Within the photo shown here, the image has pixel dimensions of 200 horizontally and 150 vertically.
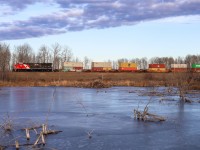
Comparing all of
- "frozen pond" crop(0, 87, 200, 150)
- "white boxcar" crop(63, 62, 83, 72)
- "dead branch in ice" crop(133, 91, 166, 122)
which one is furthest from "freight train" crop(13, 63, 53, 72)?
"dead branch in ice" crop(133, 91, 166, 122)

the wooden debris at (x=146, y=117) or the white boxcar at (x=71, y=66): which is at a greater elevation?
the white boxcar at (x=71, y=66)

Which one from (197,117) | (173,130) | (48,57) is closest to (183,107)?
(197,117)

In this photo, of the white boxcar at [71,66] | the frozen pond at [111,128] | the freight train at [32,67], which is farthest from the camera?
the white boxcar at [71,66]

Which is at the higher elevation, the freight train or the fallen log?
the freight train

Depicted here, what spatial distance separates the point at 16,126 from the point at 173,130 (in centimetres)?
648

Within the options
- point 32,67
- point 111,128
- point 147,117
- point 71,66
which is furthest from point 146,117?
point 71,66

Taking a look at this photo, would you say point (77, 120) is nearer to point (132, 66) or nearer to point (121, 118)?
point (121, 118)

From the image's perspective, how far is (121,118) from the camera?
55.8ft

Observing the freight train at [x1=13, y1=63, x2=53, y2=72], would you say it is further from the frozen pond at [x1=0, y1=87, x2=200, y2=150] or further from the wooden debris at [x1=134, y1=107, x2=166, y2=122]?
the wooden debris at [x1=134, y1=107, x2=166, y2=122]

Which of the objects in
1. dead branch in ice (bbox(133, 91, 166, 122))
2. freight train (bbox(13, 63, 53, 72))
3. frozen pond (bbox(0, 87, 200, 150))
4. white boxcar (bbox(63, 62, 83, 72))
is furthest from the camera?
white boxcar (bbox(63, 62, 83, 72))

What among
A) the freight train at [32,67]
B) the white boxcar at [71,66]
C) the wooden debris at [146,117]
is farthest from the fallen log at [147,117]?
the white boxcar at [71,66]

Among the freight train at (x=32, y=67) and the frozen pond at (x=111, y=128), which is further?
the freight train at (x=32, y=67)

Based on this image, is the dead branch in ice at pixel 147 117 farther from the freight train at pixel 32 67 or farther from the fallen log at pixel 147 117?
the freight train at pixel 32 67

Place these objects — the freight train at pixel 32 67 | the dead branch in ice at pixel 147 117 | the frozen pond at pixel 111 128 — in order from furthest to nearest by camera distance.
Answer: the freight train at pixel 32 67
the dead branch in ice at pixel 147 117
the frozen pond at pixel 111 128
